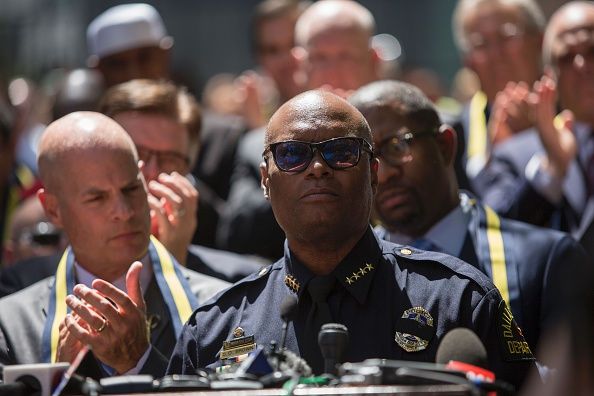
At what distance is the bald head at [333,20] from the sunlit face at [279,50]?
2.45ft

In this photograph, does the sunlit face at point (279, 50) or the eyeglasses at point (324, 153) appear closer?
the eyeglasses at point (324, 153)

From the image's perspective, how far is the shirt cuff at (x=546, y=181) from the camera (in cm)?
740

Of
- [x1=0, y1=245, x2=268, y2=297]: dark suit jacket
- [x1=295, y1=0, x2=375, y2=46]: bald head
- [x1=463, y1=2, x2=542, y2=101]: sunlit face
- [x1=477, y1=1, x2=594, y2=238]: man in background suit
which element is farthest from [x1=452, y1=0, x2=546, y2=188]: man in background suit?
[x1=0, y1=245, x2=268, y2=297]: dark suit jacket

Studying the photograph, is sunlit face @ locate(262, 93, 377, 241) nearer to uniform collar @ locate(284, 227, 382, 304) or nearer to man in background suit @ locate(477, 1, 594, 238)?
uniform collar @ locate(284, 227, 382, 304)

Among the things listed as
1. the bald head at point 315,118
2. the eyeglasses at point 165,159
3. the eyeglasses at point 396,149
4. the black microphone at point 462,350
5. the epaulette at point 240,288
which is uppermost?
the bald head at point 315,118

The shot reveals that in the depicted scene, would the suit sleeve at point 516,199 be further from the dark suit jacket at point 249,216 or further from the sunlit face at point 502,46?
the dark suit jacket at point 249,216

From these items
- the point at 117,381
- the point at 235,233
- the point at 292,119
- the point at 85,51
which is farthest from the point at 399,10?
the point at 117,381

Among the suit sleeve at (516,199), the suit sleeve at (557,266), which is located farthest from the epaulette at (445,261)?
the suit sleeve at (516,199)

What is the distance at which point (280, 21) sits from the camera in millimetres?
9820

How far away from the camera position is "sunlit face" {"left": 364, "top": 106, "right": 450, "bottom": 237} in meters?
6.60

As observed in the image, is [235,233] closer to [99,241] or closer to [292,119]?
[99,241]

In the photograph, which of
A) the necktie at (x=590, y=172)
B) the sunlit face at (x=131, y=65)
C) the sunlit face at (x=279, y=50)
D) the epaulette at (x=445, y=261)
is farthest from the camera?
the sunlit face at (x=279, y=50)

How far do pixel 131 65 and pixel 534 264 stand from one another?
3.97 metres

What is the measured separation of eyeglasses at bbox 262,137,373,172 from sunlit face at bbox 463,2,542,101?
3445mm
